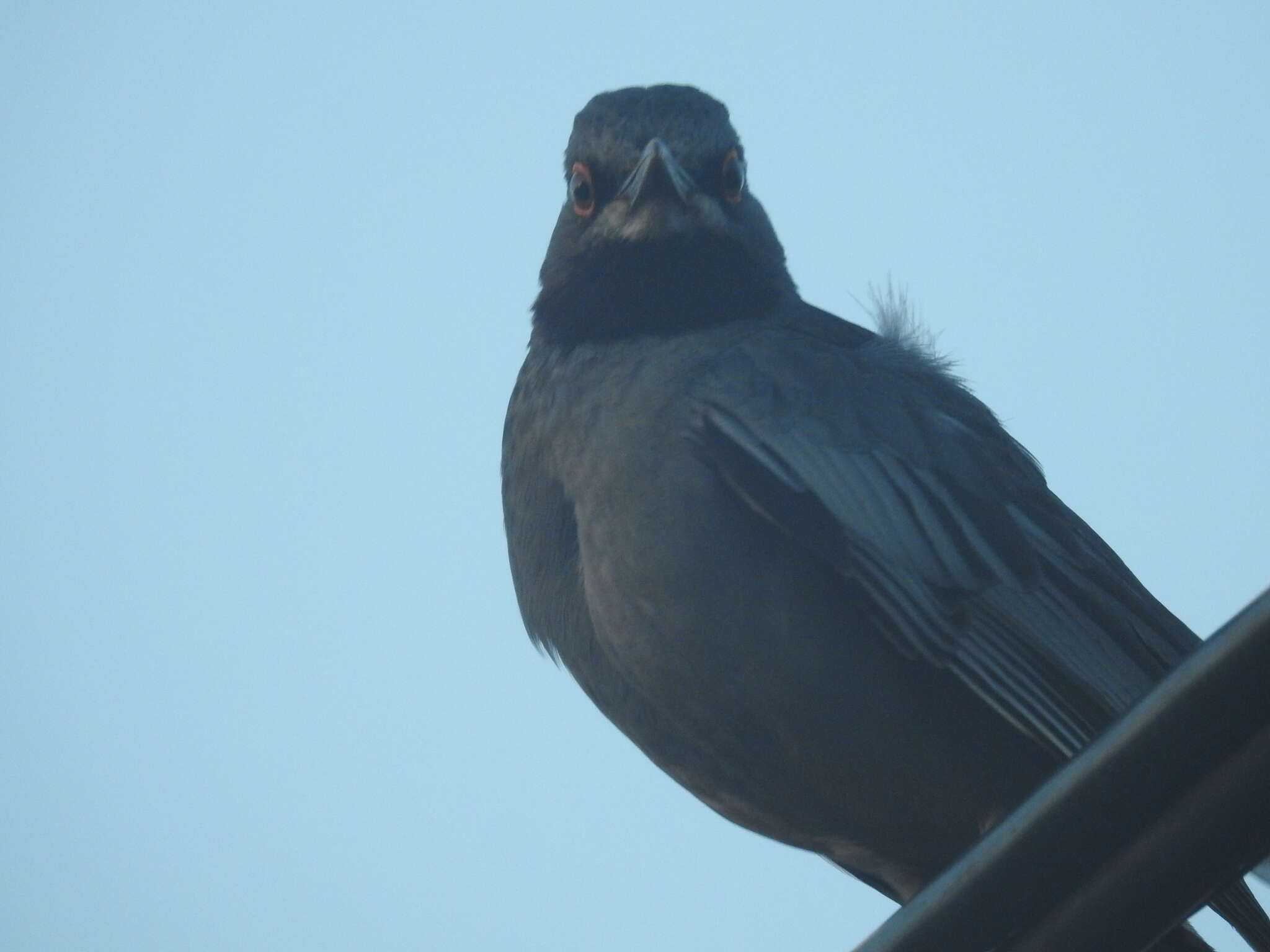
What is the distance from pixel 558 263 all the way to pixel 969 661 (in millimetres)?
2657

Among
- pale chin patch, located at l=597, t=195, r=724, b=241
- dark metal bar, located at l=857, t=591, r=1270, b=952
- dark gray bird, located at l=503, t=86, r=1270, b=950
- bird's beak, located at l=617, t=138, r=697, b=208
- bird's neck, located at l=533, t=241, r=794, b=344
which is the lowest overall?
dark metal bar, located at l=857, t=591, r=1270, b=952

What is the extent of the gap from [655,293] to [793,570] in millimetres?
1541

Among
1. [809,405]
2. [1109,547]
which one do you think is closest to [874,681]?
[809,405]

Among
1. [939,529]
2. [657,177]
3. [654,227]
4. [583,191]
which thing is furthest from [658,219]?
[939,529]

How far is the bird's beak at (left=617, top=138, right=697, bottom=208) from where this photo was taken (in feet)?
19.6

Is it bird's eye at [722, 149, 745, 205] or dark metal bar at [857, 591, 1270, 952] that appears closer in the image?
dark metal bar at [857, 591, 1270, 952]

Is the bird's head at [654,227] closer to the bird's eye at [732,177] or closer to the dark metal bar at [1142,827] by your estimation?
A: the bird's eye at [732,177]

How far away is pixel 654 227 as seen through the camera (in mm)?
6066

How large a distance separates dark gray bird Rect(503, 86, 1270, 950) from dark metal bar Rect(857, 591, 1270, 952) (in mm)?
2490

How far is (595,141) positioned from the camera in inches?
249

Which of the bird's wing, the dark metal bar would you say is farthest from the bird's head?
the dark metal bar

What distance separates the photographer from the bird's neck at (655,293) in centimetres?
605

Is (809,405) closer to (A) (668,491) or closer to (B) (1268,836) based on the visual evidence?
(A) (668,491)

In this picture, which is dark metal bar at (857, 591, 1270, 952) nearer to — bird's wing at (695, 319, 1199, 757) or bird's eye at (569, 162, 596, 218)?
bird's wing at (695, 319, 1199, 757)
